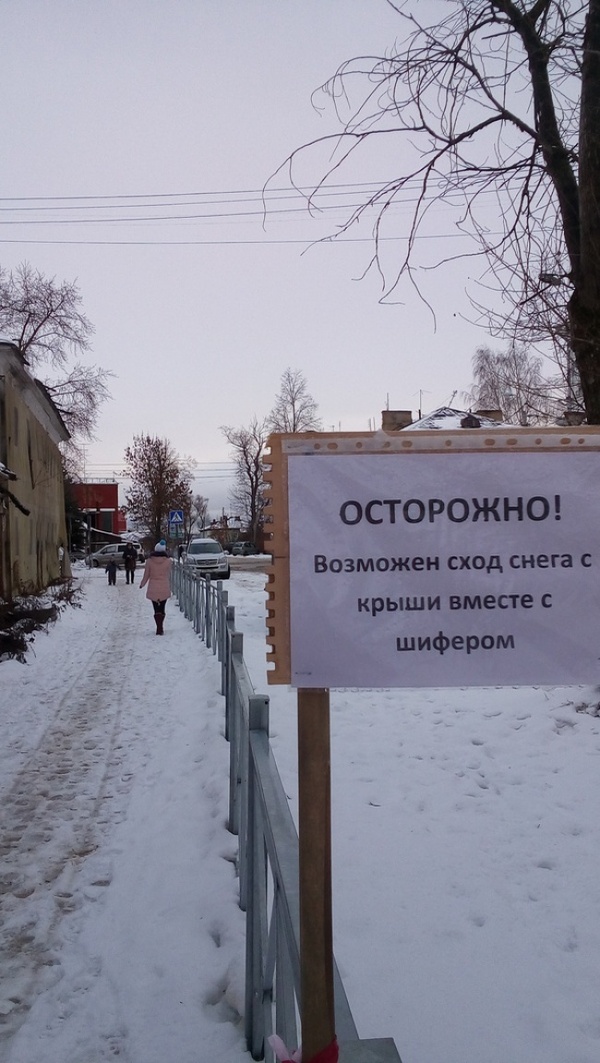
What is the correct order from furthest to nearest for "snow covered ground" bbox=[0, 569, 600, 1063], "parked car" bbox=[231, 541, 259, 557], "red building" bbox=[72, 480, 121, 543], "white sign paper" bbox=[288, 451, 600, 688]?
"red building" bbox=[72, 480, 121, 543] → "parked car" bbox=[231, 541, 259, 557] → "snow covered ground" bbox=[0, 569, 600, 1063] → "white sign paper" bbox=[288, 451, 600, 688]

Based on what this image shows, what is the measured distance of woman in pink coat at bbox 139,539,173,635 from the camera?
14.7m

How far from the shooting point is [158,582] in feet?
48.6

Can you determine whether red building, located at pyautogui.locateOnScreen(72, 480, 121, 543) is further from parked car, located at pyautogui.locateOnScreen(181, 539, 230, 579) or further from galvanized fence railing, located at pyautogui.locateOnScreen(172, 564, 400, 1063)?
galvanized fence railing, located at pyautogui.locateOnScreen(172, 564, 400, 1063)

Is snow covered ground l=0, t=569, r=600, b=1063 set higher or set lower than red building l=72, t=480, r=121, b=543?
lower

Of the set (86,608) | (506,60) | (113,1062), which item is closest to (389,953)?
(113,1062)

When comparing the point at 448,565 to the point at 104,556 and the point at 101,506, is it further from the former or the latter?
the point at 101,506

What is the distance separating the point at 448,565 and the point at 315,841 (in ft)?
2.36

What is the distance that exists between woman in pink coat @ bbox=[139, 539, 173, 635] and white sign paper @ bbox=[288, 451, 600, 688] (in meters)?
13.1

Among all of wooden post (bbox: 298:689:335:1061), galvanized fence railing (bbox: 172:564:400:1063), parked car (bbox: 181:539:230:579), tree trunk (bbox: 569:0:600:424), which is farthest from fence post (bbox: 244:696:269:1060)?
parked car (bbox: 181:539:230:579)

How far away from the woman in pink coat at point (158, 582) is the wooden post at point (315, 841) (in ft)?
42.8

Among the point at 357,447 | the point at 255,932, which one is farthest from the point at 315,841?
the point at 255,932

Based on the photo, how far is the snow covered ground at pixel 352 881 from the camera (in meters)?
3.29

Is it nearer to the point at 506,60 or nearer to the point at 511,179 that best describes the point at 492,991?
the point at 511,179

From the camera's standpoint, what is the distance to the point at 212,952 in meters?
3.69
